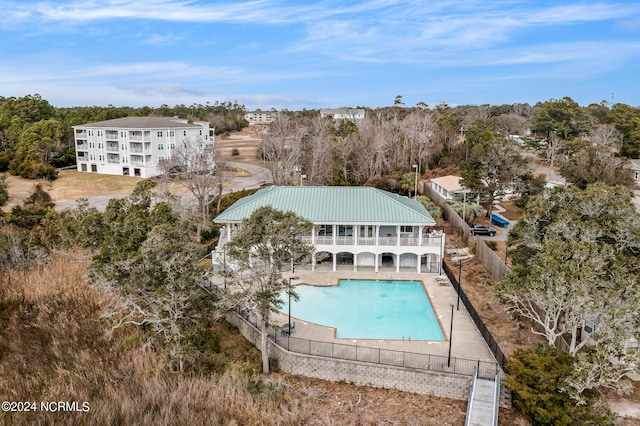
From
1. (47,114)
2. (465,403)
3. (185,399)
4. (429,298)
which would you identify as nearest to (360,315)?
(429,298)

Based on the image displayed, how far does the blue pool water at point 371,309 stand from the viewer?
23656mm

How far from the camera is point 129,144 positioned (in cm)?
7081

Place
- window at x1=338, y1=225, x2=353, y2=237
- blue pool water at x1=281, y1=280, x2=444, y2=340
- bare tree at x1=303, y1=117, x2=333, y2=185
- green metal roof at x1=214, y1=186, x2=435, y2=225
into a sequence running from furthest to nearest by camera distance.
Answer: bare tree at x1=303, y1=117, x2=333, y2=185
window at x1=338, y1=225, x2=353, y2=237
green metal roof at x1=214, y1=186, x2=435, y2=225
blue pool water at x1=281, y1=280, x2=444, y2=340

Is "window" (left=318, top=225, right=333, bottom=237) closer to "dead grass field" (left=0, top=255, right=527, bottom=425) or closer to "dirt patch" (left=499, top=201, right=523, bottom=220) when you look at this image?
"dead grass field" (left=0, top=255, right=527, bottom=425)

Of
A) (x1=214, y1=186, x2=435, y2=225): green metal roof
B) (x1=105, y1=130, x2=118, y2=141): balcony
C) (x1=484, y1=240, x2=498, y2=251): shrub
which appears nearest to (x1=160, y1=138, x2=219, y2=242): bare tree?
(x1=214, y1=186, x2=435, y2=225): green metal roof

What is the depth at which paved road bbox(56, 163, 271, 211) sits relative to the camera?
173 feet

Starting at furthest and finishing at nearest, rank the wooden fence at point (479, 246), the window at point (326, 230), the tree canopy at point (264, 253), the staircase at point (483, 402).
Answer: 1. the window at point (326, 230)
2. the wooden fence at point (479, 246)
3. the tree canopy at point (264, 253)
4. the staircase at point (483, 402)

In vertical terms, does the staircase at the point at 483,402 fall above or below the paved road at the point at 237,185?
below

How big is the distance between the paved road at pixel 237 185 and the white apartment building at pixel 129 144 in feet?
28.6

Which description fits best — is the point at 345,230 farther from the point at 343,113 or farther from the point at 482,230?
the point at 343,113

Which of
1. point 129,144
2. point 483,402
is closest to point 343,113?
point 129,144

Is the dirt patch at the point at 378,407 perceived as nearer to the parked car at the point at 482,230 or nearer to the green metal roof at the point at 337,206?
the green metal roof at the point at 337,206

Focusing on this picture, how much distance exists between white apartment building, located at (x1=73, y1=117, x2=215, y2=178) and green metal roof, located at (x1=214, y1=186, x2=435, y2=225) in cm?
4113

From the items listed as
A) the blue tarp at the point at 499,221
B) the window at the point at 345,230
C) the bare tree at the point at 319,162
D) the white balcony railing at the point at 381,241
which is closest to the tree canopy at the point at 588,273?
the white balcony railing at the point at 381,241
